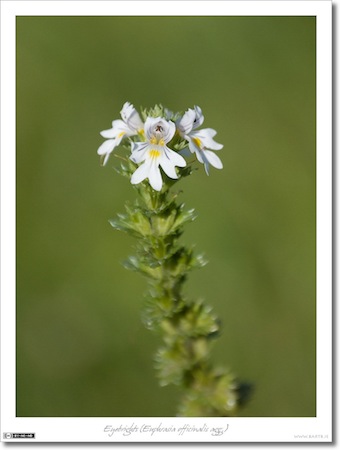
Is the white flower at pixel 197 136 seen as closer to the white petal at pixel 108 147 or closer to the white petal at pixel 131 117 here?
the white petal at pixel 131 117

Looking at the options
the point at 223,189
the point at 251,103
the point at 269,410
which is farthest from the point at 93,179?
the point at 269,410

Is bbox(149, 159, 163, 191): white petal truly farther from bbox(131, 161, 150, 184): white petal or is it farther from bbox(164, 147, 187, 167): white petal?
bbox(164, 147, 187, 167): white petal

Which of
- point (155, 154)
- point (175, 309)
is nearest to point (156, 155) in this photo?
point (155, 154)
